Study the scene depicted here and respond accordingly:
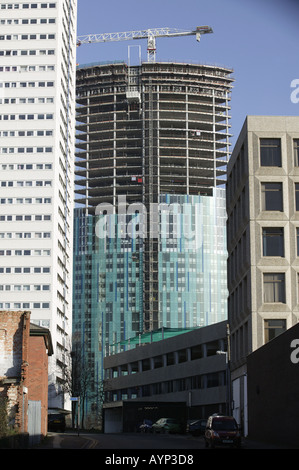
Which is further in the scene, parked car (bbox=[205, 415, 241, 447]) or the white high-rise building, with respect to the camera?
the white high-rise building

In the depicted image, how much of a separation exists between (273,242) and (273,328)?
628 cm

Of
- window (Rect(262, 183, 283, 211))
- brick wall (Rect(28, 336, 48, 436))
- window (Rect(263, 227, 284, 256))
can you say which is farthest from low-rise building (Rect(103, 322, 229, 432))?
brick wall (Rect(28, 336, 48, 436))

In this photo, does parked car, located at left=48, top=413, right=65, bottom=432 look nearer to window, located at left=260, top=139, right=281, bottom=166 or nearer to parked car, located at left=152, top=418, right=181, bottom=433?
parked car, located at left=152, top=418, right=181, bottom=433

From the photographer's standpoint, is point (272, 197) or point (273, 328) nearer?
point (273, 328)

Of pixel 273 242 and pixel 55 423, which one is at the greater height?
pixel 273 242

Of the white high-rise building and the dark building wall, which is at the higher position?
the white high-rise building

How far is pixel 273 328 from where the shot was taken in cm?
5656

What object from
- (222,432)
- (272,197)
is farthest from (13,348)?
(272,197)

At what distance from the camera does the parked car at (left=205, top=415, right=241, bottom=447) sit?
38.6 metres

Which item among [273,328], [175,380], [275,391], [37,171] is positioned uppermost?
[37,171]

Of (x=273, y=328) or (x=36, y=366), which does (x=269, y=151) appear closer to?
(x=273, y=328)

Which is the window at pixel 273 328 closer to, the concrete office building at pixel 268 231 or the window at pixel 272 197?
the concrete office building at pixel 268 231

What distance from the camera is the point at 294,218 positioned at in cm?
5806

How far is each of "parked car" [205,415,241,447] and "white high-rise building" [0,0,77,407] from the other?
98.0 metres
